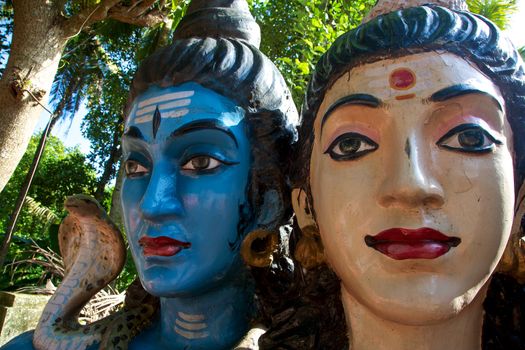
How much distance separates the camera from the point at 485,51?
4.99 feet

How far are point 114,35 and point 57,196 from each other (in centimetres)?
773

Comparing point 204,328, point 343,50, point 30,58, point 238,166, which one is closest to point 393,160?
point 343,50

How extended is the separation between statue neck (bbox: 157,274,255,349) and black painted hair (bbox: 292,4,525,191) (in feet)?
3.14

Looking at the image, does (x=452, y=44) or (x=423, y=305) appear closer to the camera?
(x=423, y=305)

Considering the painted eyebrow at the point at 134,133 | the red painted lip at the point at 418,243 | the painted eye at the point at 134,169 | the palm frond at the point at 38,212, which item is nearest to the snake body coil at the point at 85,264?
the painted eye at the point at 134,169

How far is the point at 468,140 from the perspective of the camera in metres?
1.41

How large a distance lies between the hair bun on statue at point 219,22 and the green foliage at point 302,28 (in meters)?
0.99

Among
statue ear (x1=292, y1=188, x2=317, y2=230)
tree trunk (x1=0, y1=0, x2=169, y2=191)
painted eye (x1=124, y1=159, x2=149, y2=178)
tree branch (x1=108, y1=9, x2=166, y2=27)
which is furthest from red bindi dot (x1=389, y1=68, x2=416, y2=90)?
tree branch (x1=108, y1=9, x2=166, y2=27)

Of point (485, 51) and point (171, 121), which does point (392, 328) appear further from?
point (171, 121)

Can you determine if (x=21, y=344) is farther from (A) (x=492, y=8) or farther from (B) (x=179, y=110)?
(A) (x=492, y=8)

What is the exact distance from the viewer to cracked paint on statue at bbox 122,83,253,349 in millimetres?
1820

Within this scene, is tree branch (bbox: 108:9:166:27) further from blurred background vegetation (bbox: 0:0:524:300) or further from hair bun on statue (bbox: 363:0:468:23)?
hair bun on statue (bbox: 363:0:468:23)

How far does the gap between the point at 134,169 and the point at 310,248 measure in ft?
2.66

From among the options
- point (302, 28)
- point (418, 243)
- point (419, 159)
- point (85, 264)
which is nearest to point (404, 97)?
point (419, 159)
